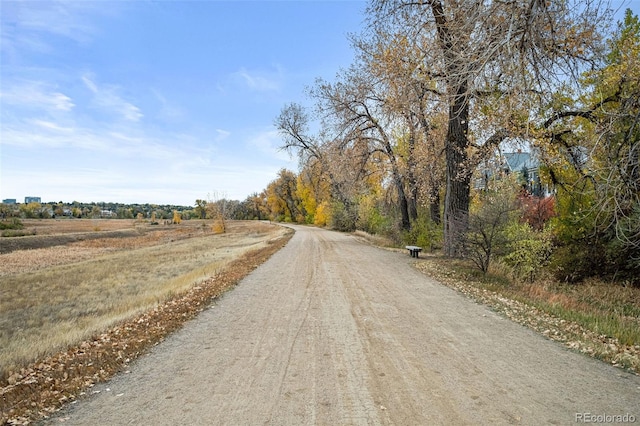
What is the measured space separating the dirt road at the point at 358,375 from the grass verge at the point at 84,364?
285 mm

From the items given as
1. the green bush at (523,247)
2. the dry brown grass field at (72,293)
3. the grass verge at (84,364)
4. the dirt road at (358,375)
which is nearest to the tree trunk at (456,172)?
the green bush at (523,247)

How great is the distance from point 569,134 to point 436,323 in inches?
418

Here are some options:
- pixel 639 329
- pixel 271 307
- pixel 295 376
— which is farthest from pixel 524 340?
pixel 271 307

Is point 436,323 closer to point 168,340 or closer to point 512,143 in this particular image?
point 168,340

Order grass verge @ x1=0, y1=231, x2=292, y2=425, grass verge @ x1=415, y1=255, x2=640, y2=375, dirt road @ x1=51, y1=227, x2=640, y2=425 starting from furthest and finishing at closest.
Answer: grass verge @ x1=415, y1=255, x2=640, y2=375 < grass verge @ x1=0, y1=231, x2=292, y2=425 < dirt road @ x1=51, y1=227, x2=640, y2=425

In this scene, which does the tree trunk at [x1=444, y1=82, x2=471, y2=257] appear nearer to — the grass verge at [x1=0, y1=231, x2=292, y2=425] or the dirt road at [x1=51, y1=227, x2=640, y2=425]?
the dirt road at [x1=51, y1=227, x2=640, y2=425]

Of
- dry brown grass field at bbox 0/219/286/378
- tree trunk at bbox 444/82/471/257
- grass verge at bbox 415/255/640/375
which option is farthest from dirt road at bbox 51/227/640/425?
tree trunk at bbox 444/82/471/257

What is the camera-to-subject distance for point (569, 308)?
346 inches

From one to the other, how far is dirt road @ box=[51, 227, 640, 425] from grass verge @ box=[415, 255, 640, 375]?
440 millimetres

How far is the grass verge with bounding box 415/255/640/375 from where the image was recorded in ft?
19.3

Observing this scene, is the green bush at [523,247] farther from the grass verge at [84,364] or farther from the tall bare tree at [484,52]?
the grass verge at [84,364]

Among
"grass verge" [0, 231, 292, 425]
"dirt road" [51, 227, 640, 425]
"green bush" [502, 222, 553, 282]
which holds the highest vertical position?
"green bush" [502, 222, 553, 282]

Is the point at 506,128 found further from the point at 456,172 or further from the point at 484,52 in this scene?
the point at 484,52

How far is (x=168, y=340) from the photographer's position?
6426mm
